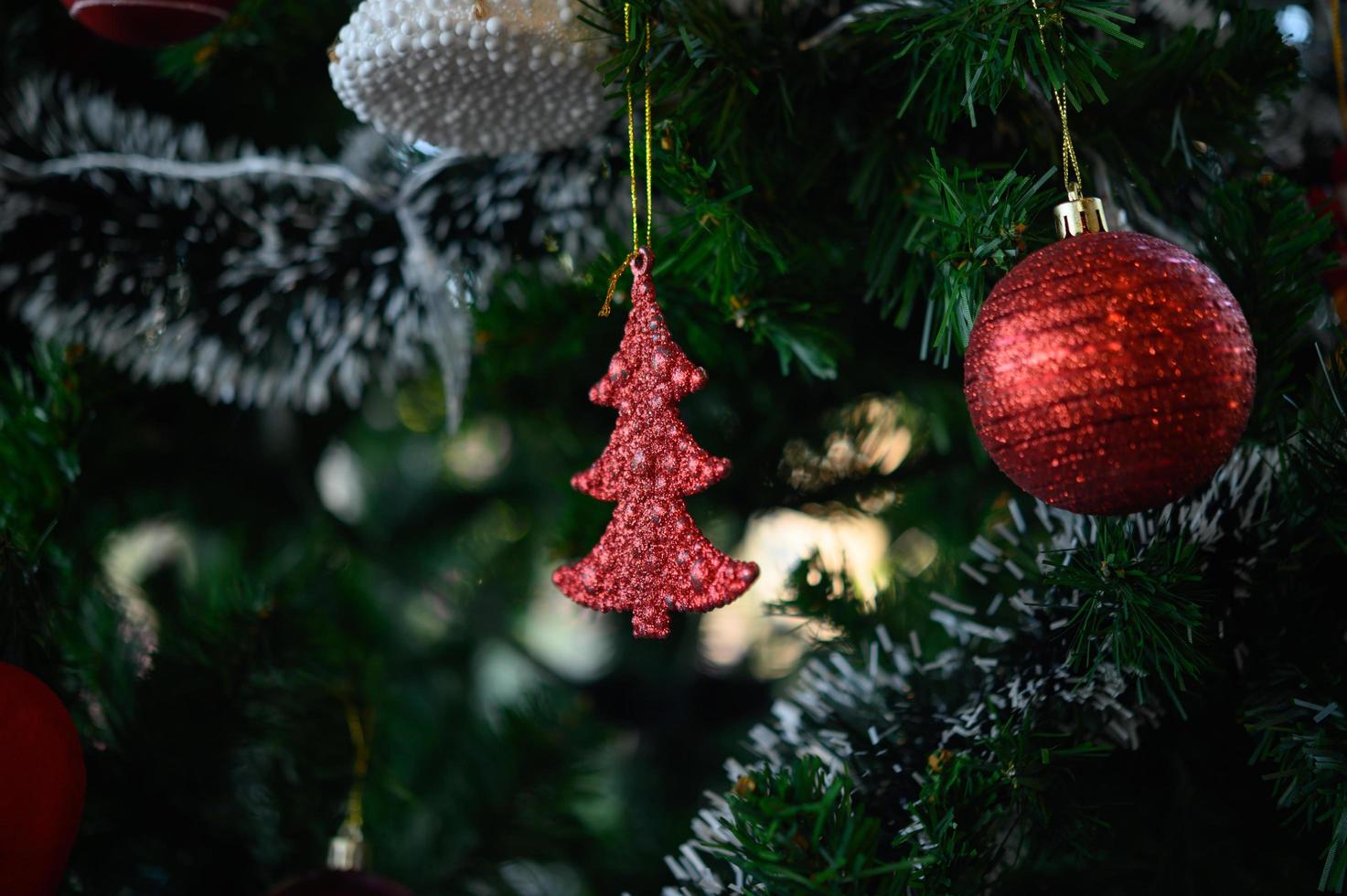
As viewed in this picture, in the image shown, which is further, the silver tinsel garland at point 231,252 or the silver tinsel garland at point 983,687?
the silver tinsel garland at point 231,252

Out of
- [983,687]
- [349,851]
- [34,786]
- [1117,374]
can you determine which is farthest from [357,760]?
[1117,374]

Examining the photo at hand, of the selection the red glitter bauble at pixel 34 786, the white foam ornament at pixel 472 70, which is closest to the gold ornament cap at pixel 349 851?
the red glitter bauble at pixel 34 786

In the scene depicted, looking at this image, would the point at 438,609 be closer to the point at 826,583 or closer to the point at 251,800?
the point at 251,800

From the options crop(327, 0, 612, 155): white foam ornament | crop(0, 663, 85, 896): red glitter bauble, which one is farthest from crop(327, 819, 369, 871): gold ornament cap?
crop(327, 0, 612, 155): white foam ornament

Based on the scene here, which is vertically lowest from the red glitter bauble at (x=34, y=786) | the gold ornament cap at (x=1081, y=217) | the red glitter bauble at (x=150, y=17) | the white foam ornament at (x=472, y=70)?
the red glitter bauble at (x=34, y=786)

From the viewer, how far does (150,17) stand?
479 mm

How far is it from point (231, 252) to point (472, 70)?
0.76 feet

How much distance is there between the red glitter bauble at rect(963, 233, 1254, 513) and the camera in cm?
31

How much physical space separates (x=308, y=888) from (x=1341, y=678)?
46 centimetres

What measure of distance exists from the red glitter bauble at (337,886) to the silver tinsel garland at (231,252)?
0.78 ft

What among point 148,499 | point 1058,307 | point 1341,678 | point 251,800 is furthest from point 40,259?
point 1341,678

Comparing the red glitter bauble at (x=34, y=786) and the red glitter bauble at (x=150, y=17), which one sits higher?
the red glitter bauble at (x=150, y=17)

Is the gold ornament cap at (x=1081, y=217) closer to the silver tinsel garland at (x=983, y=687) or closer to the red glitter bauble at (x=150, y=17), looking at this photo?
the silver tinsel garland at (x=983, y=687)

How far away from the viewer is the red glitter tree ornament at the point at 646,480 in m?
0.41
